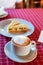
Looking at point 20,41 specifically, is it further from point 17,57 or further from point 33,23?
point 33,23

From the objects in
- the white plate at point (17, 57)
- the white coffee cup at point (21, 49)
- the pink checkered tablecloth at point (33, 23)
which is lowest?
the pink checkered tablecloth at point (33, 23)

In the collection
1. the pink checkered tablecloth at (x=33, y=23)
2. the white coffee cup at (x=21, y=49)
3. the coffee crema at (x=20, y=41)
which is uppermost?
the coffee crema at (x=20, y=41)

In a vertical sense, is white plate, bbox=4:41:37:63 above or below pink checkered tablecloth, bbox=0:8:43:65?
above

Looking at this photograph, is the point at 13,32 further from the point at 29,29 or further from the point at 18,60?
the point at 18,60

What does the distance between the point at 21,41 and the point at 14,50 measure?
0.06m

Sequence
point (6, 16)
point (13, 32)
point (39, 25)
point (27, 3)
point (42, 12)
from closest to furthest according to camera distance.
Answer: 1. point (13, 32)
2. point (39, 25)
3. point (6, 16)
4. point (42, 12)
5. point (27, 3)

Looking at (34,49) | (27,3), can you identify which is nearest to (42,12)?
(34,49)

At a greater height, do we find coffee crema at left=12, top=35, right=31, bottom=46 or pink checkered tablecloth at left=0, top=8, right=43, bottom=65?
coffee crema at left=12, top=35, right=31, bottom=46

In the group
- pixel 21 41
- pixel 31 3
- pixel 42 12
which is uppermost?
pixel 21 41

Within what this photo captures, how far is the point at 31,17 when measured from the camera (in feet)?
4.42

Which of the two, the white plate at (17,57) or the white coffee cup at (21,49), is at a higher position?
the white coffee cup at (21,49)

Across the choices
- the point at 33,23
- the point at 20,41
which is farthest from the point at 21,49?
the point at 33,23

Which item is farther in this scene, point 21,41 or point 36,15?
point 36,15

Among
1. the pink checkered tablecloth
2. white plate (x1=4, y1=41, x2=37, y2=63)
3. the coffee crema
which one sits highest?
the coffee crema
